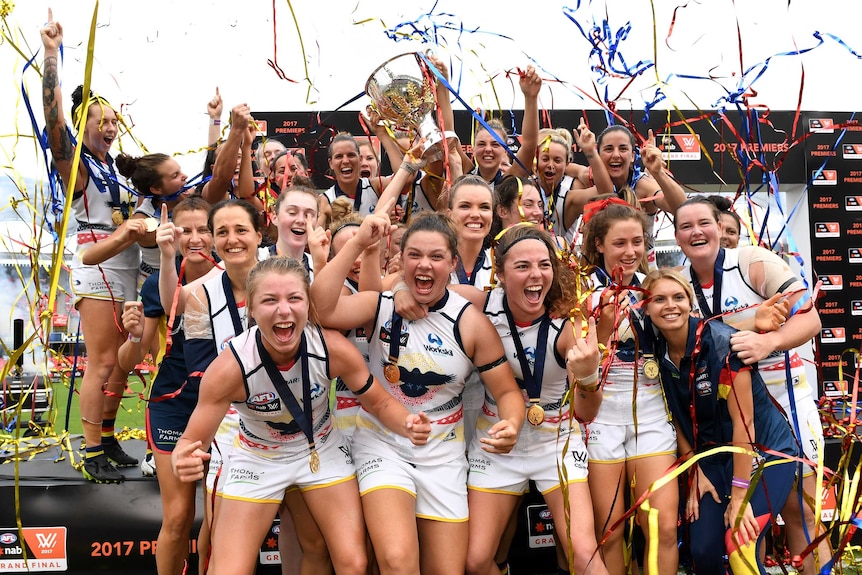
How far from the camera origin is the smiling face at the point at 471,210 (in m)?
3.38

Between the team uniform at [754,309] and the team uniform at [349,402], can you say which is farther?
the team uniform at [754,309]

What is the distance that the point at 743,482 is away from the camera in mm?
2926

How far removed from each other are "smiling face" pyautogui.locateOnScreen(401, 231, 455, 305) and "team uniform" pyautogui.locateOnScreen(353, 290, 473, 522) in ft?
0.31

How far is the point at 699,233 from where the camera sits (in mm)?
3342

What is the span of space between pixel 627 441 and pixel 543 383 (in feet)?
1.64

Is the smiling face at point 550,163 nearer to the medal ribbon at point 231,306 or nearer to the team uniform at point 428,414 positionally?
the team uniform at point 428,414

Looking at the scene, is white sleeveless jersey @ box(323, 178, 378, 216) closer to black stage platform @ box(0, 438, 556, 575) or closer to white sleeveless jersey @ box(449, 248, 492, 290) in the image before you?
white sleeveless jersey @ box(449, 248, 492, 290)

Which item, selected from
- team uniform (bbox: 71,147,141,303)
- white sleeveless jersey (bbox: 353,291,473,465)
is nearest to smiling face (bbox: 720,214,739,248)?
white sleeveless jersey (bbox: 353,291,473,465)

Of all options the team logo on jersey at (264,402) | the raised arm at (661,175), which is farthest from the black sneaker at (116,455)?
the raised arm at (661,175)

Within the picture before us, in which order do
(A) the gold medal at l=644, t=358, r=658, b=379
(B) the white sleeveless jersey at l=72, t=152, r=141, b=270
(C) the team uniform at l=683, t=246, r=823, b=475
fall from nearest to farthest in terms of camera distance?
(A) the gold medal at l=644, t=358, r=658, b=379 → (C) the team uniform at l=683, t=246, r=823, b=475 → (B) the white sleeveless jersey at l=72, t=152, r=141, b=270

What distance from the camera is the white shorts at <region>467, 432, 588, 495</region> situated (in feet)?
9.81

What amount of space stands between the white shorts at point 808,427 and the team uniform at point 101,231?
11.5ft

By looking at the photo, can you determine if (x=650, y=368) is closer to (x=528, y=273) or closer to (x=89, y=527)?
(x=528, y=273)

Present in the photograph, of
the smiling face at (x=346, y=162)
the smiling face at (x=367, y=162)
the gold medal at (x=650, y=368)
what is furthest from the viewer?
the smiling face at (x=367, y=162)
